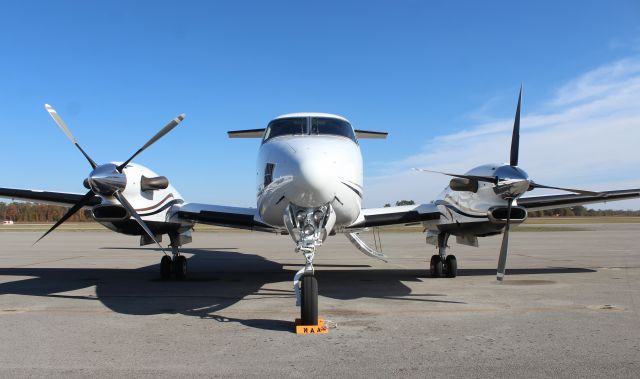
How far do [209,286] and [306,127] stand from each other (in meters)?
4.88

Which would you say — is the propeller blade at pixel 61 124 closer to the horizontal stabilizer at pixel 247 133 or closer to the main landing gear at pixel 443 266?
the horizontal stabilizer at pixel 247 133

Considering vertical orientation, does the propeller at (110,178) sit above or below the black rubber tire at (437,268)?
above

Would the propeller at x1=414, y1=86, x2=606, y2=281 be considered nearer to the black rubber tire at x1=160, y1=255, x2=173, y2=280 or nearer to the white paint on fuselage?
the white paint on fuselage

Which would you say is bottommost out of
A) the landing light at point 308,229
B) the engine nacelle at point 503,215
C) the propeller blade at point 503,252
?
the propeller blade at point 503,252

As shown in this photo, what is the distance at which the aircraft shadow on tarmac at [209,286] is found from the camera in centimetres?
849

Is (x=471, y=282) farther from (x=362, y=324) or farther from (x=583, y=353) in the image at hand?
(x=583, y=353)

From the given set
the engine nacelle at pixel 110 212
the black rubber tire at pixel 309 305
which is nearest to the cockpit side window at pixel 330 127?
the black rubber tire at pixel 309 305

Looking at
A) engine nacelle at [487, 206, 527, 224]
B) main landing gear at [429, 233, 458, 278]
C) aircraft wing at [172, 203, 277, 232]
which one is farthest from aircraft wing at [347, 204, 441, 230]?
aircraft wing at [172, 203, 277, 232]

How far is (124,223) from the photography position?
10367mm

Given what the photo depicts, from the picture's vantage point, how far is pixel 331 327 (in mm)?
6680

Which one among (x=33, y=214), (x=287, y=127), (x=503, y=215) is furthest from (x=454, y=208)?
(x=33, y=214)

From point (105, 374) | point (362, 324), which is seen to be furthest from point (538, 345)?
point (105, 374)

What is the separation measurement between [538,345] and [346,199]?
10.5ft

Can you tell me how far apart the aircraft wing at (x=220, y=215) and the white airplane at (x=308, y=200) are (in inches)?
0.9
